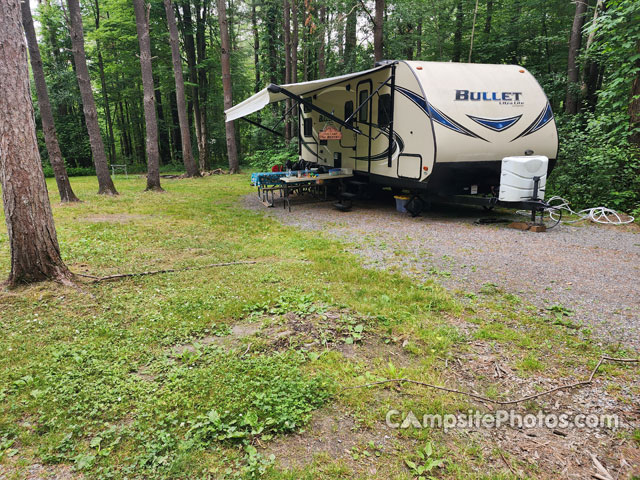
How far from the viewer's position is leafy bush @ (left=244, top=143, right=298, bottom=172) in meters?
16.2

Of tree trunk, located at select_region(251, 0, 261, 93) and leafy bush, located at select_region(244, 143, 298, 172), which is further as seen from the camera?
tree trunk, located at select_region(251, 0, 261, 93)

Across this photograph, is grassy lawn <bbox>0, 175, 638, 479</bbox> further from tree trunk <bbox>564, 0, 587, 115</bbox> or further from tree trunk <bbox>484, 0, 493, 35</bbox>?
tree trunk <bbox>484, 0, 493, 35</bbox>

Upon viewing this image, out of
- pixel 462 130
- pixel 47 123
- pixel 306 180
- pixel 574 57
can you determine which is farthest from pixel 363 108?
pixel 47 123

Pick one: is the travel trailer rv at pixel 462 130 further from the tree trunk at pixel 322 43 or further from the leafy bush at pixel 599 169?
the tree trunk at pixel 322 43

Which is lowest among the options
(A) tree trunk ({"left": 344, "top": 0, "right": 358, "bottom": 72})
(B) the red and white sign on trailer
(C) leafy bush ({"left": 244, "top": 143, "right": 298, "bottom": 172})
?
(C) leafy bush ({"left": 244, "top": 143, "right": 298, "bottom": 172})

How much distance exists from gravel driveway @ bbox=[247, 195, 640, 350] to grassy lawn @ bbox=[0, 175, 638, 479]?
407mm

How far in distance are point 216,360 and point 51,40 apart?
26499 millimetres

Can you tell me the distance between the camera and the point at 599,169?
7.73m

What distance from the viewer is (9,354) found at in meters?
2.99

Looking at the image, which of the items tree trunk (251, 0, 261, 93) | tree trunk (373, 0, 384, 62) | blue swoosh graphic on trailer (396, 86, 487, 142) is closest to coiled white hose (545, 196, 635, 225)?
blue swoosh graphic on trailer (396, 86, 487, 142)

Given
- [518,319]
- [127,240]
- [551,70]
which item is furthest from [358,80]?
[551,70]

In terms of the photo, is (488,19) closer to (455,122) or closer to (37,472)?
(455,122)

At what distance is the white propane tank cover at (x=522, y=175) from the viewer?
6.70m

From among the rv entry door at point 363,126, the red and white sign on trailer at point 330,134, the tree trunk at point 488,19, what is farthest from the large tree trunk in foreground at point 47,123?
the tree trunk at point 488,19
